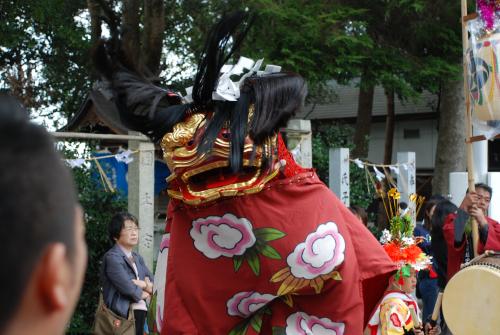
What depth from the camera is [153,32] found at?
941 cm

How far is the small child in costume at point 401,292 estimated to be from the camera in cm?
485

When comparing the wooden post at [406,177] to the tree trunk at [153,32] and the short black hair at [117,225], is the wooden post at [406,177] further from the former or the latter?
the short black hair at [117,225]

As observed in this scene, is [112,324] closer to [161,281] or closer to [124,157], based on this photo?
[124,157]

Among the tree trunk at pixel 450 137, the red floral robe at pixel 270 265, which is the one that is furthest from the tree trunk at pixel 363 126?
the red floral robe at pixel 270 265

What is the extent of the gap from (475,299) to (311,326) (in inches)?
71.8

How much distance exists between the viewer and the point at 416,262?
17.3 ft

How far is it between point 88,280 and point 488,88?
395 cm

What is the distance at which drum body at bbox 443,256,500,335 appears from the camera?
4758mm

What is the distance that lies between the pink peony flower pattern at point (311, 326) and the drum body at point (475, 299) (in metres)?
1.73

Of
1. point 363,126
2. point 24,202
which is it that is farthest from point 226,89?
point 363,126

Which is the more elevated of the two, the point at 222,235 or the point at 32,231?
the point at 32,231

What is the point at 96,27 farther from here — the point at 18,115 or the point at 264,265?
the point at 18,115

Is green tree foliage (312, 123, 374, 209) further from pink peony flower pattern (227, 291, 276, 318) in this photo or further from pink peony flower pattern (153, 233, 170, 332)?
pink peony flower pattern (227, 291, 276, 318)

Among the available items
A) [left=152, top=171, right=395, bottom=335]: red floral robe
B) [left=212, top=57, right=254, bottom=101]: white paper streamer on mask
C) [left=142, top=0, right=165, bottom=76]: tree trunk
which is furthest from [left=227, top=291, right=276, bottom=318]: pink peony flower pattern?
[left=142, top=0, right=165, bottom=76]: tree trunk
